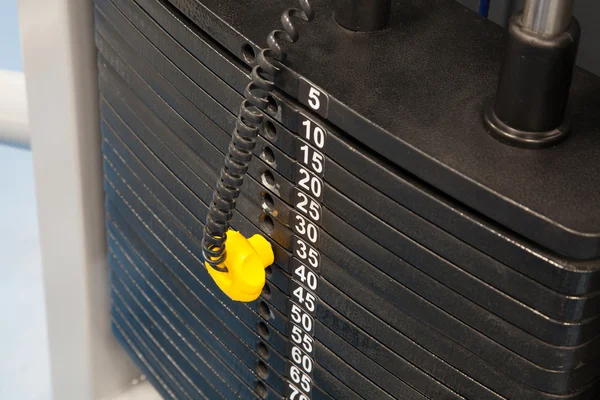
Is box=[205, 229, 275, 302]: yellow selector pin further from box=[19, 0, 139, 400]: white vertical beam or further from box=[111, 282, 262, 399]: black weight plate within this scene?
box=[19, 0, 139, 400]: white vertical beam

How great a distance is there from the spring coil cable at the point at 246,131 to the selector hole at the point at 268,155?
0.01 m

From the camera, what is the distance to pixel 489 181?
0.51 m

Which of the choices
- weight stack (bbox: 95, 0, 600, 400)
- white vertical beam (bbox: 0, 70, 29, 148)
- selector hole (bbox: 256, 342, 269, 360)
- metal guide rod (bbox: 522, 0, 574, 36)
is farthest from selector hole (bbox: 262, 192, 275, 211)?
white vertical beam (bbox: 0, 70, 29, 148)

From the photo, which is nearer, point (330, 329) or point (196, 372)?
point (330, 329)

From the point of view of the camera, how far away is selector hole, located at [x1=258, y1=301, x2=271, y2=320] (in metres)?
0.69

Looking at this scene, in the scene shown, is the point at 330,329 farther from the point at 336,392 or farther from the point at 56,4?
the point at 56,4

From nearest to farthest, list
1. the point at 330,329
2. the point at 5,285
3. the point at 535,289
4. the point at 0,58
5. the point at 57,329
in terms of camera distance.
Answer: the point at 535,289 → the point at 330,329 → the point at 57,329 → the point at 5,285 → the point at 0,58

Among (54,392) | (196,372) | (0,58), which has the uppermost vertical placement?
(196,372)

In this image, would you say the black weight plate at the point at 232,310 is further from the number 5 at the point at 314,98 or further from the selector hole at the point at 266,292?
the number 5 at the point at 314,98

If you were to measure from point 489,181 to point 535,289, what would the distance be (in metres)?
0.06

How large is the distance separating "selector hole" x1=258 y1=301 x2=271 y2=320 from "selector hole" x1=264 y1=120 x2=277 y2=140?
5.1 inches

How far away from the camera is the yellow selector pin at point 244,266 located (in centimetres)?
64

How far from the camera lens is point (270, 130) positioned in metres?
0.62

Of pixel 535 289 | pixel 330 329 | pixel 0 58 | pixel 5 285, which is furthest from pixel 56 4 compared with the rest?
pixel 0 58
